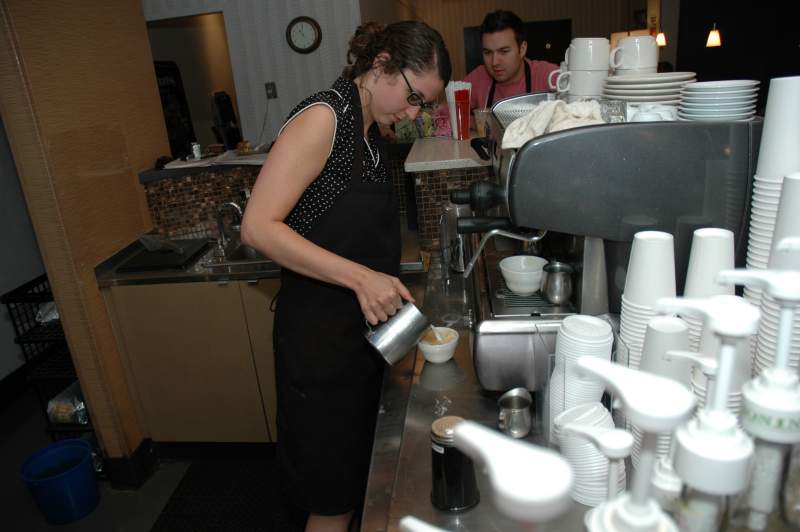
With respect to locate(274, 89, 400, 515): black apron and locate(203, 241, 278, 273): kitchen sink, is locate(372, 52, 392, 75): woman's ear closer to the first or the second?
locate(274, 89, 400, 515): black apron

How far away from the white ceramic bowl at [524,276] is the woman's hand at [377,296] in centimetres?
23

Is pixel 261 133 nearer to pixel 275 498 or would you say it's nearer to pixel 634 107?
pixel 275 498

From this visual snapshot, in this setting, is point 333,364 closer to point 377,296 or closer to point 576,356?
point 377,296

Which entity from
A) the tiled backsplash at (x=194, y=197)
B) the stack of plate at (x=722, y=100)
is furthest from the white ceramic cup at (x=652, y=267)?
the tiled backsplash at (x=194, y=197)

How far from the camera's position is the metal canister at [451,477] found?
850 millimetres

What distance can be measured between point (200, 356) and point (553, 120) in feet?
6.08

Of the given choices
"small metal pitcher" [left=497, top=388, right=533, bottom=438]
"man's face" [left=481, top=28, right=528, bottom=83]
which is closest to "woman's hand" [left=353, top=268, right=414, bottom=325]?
"small metal pitcher" [left=497, top=388, right=533, bottom=438]

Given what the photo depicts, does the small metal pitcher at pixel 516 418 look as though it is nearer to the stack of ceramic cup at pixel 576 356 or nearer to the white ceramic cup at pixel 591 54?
the stack of ceramic cup at pixel 576 356

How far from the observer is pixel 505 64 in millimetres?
3092

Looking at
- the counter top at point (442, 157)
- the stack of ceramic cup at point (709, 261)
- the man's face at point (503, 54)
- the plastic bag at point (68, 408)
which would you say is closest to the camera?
the stack of ceramic cup at point (709, 261)

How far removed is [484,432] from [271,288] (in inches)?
76.0

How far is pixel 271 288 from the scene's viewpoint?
7.36ft

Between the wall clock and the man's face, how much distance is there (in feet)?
4.05

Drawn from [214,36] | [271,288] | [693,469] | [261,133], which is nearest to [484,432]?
[693,469]
